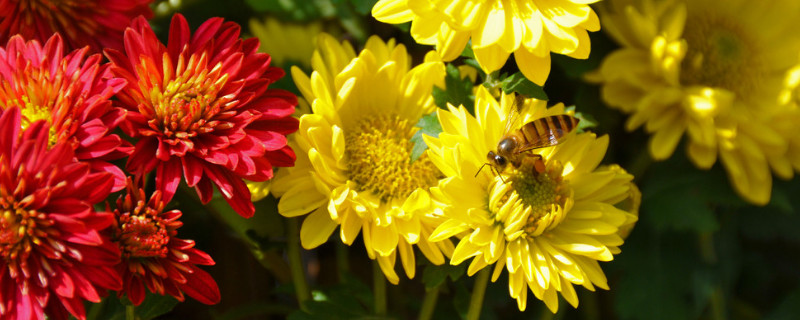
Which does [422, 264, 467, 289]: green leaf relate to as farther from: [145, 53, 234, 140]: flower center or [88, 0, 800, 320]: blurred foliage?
[145, 53, 234, 140]: flower center

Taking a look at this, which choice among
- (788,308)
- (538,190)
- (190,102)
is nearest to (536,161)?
(538,190)

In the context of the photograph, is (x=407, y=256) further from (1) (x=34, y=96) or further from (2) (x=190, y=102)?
(1) (x=34, y=96)

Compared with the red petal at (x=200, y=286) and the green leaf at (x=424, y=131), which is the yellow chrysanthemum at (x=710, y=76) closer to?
the green leaf at (x=424, y=131)

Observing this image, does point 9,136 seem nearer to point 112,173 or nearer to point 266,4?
point 112,173

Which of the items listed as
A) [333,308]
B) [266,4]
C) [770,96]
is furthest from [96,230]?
[770,96]

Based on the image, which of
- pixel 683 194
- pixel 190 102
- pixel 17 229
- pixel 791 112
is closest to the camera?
pixel 17 229

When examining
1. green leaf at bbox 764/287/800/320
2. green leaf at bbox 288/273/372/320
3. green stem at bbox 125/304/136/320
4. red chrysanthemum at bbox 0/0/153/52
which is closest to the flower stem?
green leaf at bbox 288/273/372/320

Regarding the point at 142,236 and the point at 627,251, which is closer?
the point at 142,236
